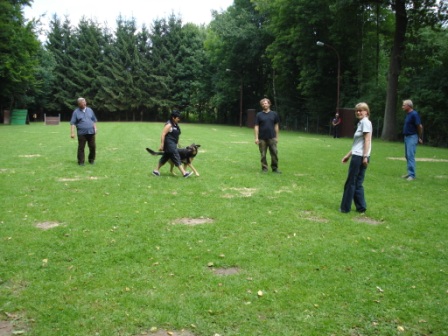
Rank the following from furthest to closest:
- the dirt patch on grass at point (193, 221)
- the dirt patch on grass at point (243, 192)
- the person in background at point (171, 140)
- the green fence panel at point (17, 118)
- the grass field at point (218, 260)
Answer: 1. the green fence panel at point (17, 118)
2. the person in background at point (171, 140)
3. the dirt patch on grass at point (243, 192)
4. the dirt patch on grass at point (193, 221)
5. the grass field at point (218, 260)

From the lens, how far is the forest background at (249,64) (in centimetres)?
2697

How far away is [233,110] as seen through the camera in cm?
5888

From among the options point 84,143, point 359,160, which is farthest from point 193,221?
point 84,143

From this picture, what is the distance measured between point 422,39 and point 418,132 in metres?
18.1

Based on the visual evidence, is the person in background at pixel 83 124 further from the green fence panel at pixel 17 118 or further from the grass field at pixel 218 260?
the green fence panel at pixel 17 118

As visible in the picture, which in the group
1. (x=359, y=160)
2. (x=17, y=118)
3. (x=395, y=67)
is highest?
(x=395, y=67)

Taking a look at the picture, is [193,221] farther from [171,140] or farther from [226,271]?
[171,140]

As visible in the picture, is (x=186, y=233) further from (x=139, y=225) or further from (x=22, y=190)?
(x=22, y=190)

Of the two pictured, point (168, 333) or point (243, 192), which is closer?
point (168, 333)

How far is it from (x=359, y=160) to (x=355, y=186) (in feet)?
1.54

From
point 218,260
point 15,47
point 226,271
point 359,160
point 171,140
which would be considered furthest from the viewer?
point 15,47

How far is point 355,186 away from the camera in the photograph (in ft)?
24.4

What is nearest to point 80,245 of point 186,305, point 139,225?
point 139,225

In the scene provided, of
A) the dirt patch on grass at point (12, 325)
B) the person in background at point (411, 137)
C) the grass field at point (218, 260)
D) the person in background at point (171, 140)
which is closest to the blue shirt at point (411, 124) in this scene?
the person in background at point (411, 137)
